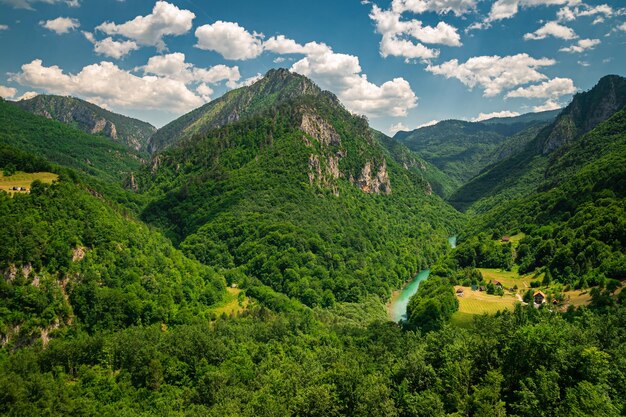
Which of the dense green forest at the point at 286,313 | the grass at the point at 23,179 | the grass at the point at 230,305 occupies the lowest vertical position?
the grass at the point at 230,305

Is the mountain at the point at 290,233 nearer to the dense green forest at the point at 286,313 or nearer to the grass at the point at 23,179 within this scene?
the dense green forest at the point at 286,313

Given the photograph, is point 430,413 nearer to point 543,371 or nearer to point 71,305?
point 543,371

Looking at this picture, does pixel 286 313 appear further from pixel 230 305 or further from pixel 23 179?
pixel 23 179

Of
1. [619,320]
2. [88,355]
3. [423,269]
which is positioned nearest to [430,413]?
[619,320]

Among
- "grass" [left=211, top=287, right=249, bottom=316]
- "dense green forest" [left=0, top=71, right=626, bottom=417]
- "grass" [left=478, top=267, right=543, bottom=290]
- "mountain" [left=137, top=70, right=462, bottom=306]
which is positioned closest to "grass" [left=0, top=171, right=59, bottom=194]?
"dense green forest" [left=0, top=71, right=626, bottom=417]

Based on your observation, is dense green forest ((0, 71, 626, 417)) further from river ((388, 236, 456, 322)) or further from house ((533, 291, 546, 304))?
house ((533, 291, 546, 304))

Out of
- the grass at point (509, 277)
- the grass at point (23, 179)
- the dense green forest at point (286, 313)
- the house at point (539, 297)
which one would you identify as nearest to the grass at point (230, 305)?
the dense green forest at point (286, 313)
